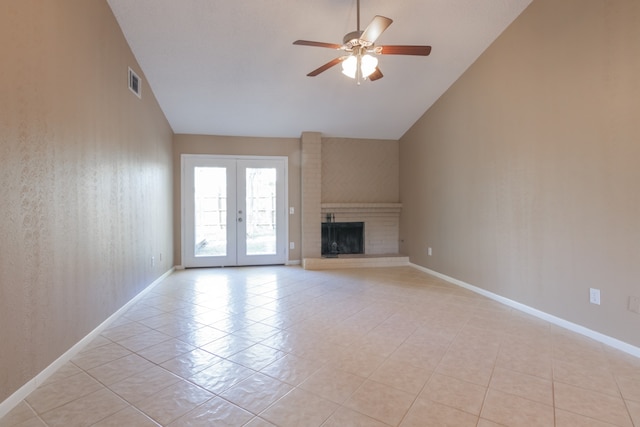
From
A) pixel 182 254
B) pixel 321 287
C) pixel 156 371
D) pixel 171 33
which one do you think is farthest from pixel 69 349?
pixel 182 254

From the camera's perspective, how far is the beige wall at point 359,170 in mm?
6070

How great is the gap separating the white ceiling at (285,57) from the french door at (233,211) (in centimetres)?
70

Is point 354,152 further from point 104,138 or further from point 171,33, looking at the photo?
point 104,138

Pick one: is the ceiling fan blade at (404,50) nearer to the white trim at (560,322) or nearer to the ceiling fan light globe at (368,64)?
the ceiling fan light globe at (368,64)

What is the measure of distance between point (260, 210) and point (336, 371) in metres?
4.08

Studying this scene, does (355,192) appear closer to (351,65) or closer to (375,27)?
(351,65)

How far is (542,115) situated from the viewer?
308 cm

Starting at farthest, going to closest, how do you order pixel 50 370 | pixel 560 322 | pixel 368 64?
pixel 560 322
pixel 368 64
pixel 50 370

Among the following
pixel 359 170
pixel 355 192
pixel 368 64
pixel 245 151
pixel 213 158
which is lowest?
pixel 355 192

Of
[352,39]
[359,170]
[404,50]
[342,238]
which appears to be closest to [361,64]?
[352,39]

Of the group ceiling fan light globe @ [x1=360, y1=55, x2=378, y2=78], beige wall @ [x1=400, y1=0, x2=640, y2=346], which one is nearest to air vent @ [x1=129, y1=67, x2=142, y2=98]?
ceiling fan light globe @ [x1=360, y1=55, x2=378, y2=78]

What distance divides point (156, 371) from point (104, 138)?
2053 millimetres

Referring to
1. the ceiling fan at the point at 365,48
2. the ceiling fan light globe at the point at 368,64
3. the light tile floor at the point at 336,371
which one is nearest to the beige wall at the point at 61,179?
the light tile floor at the point at 336,371

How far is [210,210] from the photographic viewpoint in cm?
563
